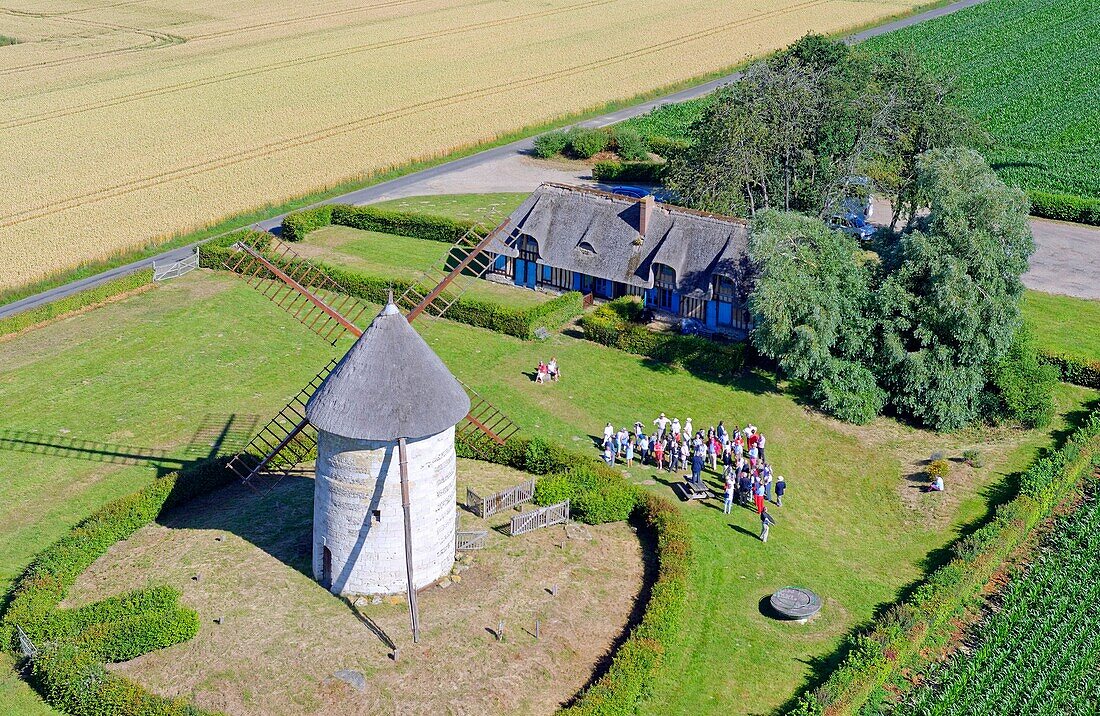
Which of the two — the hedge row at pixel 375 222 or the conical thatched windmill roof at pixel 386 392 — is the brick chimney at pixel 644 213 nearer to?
the hedge row at pixel 375 222

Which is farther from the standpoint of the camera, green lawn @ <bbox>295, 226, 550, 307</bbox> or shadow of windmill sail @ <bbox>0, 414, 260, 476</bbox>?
green lawn @ <bbox>295, 226, 550, 307</bbox>

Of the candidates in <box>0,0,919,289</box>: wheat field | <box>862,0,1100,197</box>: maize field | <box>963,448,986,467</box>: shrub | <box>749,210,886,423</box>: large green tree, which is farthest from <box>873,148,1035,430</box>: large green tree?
<box>0,0,919,289</box>: wheat field

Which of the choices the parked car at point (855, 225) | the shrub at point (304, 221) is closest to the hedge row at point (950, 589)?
the parked car at point (855, 225)

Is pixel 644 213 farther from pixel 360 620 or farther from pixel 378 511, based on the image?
pixel 360 620

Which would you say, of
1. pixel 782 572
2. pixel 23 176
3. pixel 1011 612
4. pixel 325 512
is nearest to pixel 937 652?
pixel 1011 612

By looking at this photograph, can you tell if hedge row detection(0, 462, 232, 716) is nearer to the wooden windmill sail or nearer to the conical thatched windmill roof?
the wooden windmill sail
